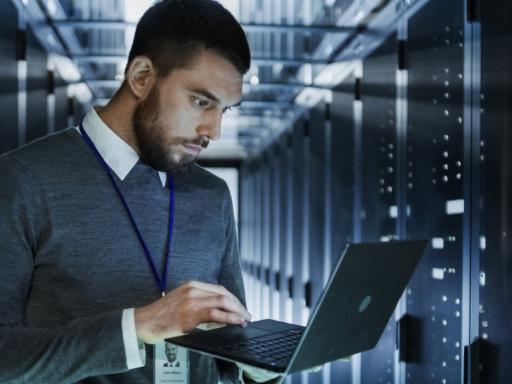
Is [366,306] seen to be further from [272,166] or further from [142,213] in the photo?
[272,166]

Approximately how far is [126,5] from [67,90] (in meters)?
1.09

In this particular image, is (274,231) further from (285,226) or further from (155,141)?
(155,141)

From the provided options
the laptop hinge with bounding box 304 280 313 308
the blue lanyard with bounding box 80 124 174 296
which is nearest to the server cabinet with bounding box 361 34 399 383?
the laptop hinge with bounding box 304 280 313 308

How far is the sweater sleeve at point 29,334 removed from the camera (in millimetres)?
1240

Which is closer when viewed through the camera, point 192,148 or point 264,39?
point 192,148

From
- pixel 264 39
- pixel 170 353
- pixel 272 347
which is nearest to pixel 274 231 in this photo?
pixel 264 39

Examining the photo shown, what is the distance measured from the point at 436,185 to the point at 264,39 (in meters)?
2.22

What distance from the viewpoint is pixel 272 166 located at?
309 inches

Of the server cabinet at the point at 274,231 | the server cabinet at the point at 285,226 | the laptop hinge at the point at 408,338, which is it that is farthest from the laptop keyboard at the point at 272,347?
the server cabinet at the point at 274,231

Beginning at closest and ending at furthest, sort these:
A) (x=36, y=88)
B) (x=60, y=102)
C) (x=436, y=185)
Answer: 1. (x=436, y=185)
2. (x=36, y=88)
3. (x=60, y=102)

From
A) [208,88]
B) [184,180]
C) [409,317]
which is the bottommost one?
[409,317]

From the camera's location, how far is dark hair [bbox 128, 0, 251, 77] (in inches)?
59.7

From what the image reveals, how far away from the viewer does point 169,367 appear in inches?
56.7

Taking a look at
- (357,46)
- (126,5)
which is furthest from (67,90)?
(357,46)
